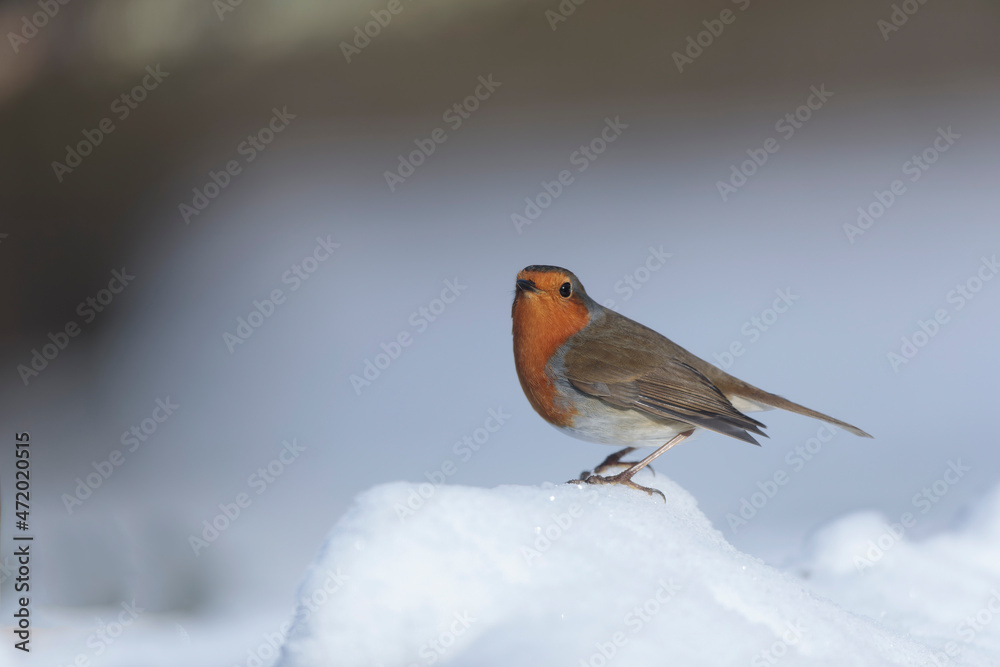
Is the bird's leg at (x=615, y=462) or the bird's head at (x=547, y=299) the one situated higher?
the bird's head at (x=547, y=299)

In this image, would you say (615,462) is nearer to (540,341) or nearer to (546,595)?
(540,341)

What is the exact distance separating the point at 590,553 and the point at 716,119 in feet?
9.50

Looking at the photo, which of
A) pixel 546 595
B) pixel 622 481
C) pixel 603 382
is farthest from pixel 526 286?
pixel 546 595

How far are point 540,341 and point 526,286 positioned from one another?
134mm

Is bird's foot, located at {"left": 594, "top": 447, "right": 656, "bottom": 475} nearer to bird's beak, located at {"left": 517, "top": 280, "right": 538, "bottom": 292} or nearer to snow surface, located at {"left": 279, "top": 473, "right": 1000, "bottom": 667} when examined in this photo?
bird's beak, located at {"left": 517, "top": 280, "right": 538, "bottom": 292}

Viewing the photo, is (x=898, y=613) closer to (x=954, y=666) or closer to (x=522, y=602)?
(x=954, y=666)

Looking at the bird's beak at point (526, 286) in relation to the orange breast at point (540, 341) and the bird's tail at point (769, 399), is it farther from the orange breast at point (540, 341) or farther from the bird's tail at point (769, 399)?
the bird's tail at point (769, 399)

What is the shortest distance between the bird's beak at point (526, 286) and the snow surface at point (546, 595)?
0.54m

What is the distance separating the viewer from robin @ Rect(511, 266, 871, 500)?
165 centimetres

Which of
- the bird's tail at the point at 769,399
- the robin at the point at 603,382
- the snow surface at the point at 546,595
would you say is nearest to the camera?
the snow surface at the point at 546,595

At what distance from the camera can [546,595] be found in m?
1.03

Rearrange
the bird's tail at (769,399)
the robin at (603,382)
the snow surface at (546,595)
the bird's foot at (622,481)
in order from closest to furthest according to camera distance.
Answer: the snow surface at (546,595), the bird's foot at (622,481), the robin at (603,382), the bird's tail at (769,399)

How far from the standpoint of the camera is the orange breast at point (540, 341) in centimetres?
170

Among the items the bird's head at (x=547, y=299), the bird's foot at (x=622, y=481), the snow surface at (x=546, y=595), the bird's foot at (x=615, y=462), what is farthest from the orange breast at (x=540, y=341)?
the snow surface at (x=546, y=595)
